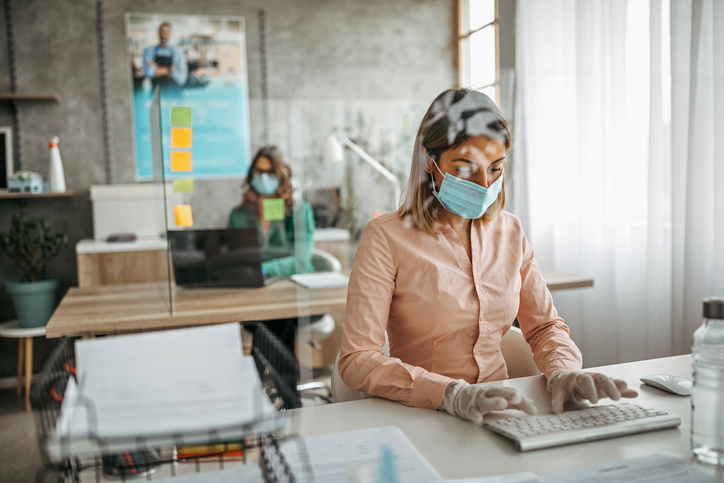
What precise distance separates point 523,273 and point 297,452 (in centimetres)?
70

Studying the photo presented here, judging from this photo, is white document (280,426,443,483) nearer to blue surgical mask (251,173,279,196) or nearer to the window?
the window

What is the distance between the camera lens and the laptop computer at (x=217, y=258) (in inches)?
54.7

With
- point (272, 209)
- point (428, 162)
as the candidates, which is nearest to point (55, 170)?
point (272, 209)

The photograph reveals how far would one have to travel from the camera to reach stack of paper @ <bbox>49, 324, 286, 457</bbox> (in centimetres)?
43

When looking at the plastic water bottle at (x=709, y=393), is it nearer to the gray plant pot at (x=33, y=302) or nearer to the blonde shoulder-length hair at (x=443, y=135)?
the blonde shoulder-length hair at (x=443, y=135)

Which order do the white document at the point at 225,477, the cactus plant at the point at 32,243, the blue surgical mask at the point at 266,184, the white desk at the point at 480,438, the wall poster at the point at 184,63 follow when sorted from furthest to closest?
the wall poster at the point at 184,63
the cactus plant at the point at 32,243
the blue surgical mask at the point at 266,184
the white desk at the point at 480,438
the white document at the point at 225,477

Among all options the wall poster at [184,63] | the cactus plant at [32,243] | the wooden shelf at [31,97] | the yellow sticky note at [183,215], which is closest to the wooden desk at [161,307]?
the yellow sticky note at [183,215]

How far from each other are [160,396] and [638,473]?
531mm

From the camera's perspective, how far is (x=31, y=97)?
3246 millimetres

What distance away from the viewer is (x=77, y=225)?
3506 mm

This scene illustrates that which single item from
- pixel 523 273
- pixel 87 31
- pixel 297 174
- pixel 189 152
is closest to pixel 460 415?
pixel 523 273

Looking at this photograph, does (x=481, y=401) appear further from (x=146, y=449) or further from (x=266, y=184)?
(x=266, y=184)

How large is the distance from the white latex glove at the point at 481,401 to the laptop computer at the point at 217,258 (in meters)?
0.73

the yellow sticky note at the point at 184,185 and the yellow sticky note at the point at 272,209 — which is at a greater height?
the yellow sticky note at the point at 184,185
